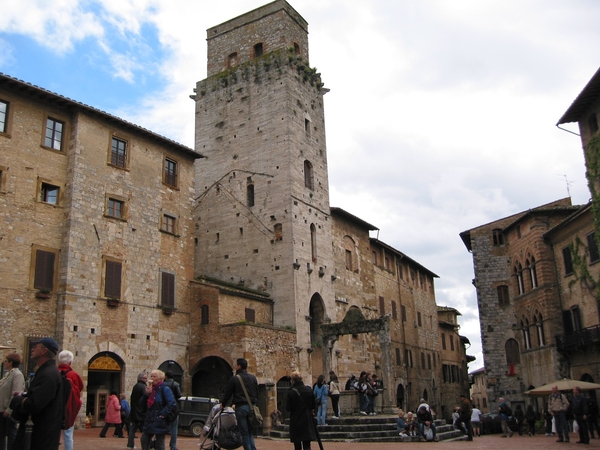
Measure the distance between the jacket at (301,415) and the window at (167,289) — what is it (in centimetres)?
1658

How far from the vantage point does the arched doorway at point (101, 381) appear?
22859 millimetres

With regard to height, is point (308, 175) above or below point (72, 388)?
above

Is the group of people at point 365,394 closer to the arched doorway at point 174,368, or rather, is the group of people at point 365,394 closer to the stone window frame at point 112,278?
the arched doorway at point 174,368

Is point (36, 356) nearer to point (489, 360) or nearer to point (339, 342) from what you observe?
point (339, 342)

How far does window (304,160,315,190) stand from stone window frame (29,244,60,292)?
15445 mm

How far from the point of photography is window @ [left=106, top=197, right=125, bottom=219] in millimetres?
24922

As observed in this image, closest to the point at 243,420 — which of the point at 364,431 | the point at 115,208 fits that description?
the point at 364,431

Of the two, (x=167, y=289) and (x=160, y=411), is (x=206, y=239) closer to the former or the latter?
(x=167, y=289)

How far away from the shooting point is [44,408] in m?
6.12

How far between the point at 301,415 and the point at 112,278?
51.5 feet

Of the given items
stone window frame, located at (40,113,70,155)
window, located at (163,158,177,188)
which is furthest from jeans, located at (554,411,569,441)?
stone window frame, located at (40,113,70,155)

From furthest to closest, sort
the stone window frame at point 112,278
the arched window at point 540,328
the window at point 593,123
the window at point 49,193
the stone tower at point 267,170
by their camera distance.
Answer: the arched window at point 540,328 < the stone tower at point 267,170 < the window at point 593,123 < the stone window frame at point 112,278 < the window at point 49,193

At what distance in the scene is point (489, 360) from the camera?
37.8m

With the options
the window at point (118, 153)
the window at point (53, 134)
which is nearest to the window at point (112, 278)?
the window at point (118, 153)
